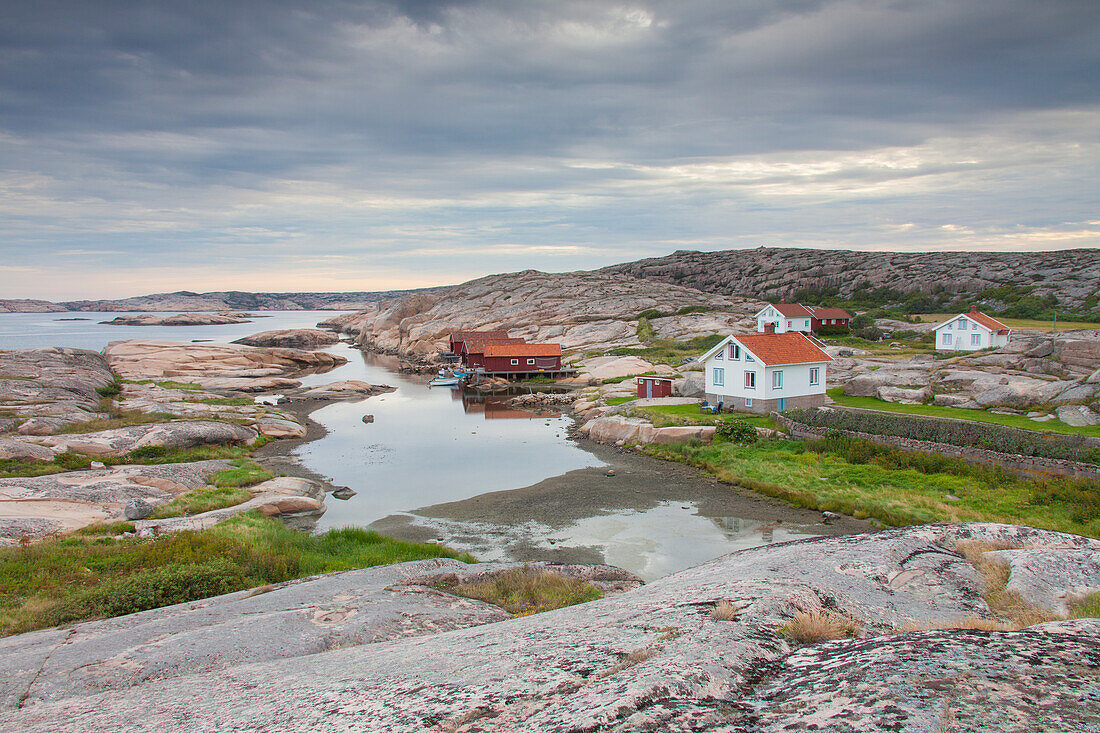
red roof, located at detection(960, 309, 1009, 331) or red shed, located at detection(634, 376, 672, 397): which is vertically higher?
red roof, located at detection(960, 309, 1009, 331)

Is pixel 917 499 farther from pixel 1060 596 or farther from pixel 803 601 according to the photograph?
pixel 803 601

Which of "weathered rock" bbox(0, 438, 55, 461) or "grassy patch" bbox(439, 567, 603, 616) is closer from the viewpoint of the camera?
"grassy patch" bbox(439, 567, 603, 616)

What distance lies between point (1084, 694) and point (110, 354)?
96424 mm

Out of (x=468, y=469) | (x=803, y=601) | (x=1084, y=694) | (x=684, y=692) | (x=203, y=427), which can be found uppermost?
(x=1084, y=694)

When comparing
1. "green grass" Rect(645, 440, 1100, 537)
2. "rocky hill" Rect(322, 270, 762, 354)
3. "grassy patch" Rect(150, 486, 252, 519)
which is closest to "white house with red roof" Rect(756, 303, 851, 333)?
"rocky hill" Rect(322, 270, 762, 354)

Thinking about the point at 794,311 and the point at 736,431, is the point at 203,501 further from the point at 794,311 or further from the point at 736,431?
the point at 794,311

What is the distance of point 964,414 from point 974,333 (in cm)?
2990

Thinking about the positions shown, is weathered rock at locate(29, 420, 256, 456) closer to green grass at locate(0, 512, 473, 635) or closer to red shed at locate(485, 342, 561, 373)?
green grass at locate(0, 512, 473, 635)

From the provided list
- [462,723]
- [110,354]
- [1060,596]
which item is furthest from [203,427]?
[110,354]

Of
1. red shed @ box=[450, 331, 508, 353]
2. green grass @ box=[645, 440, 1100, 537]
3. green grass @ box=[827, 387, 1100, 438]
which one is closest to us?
green grass @ box=[645, 440, 1100, 537]

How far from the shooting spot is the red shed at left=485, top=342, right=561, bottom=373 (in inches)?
3135

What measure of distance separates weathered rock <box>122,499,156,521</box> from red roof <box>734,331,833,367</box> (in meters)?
35.5

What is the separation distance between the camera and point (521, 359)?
80.1m

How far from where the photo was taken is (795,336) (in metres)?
44.1
